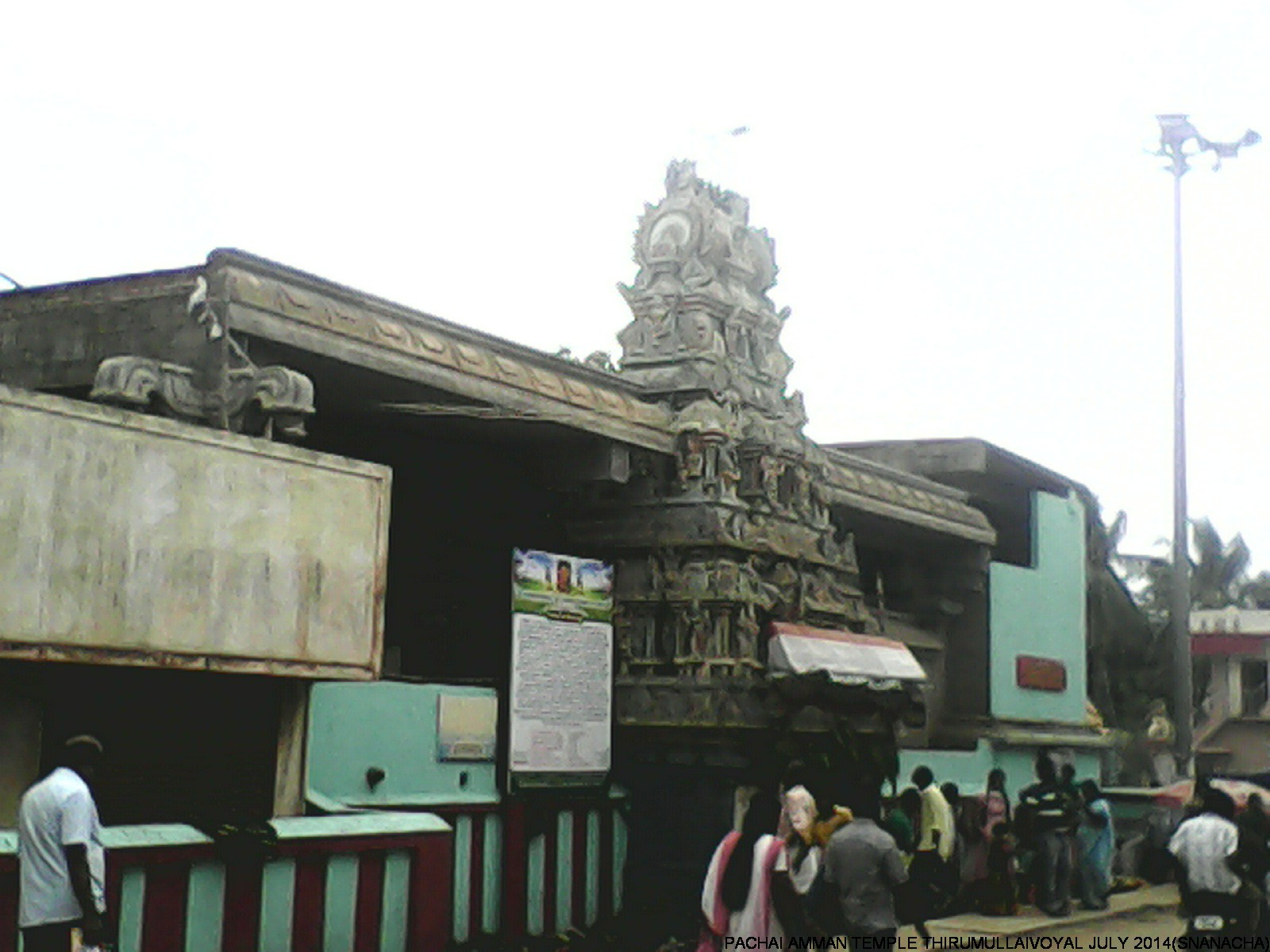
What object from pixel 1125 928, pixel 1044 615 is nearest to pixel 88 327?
pixel 1125 928

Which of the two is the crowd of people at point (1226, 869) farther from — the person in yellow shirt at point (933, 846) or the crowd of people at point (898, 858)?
the person in yellow shirt at point (933, 846)

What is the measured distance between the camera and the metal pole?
2555cm

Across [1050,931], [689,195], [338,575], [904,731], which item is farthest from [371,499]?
[904,731]

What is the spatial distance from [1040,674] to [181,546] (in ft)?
49.2

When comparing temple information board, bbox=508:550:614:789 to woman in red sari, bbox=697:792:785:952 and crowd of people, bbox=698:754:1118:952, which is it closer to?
crowd of people, bbox=698:754:1118:952

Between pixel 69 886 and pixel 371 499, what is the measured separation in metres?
4.41

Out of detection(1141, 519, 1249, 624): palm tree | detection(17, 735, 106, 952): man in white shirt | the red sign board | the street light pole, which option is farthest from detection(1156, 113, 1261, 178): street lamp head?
detection(1141, 519, 1249, 624): palm tree

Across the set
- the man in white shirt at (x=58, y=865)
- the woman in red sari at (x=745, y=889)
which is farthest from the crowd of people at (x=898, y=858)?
the man in white shirt at (x=58, y=865)

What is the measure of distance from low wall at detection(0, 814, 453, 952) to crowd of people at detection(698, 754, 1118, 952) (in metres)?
2.17

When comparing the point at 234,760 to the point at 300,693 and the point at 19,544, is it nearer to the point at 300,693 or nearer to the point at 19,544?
the point at 300,693

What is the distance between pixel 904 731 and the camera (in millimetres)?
21578

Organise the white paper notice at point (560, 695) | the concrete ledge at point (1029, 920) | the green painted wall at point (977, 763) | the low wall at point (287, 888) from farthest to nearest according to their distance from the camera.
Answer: the green painted wall at point (977, 763) < the concrete ledge at point (1029, 920) < the white paper notice at point (560, 695) < the low wall at point (287, 888)

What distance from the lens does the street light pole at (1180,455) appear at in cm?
2555

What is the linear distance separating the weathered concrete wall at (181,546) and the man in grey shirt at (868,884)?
147 inches
